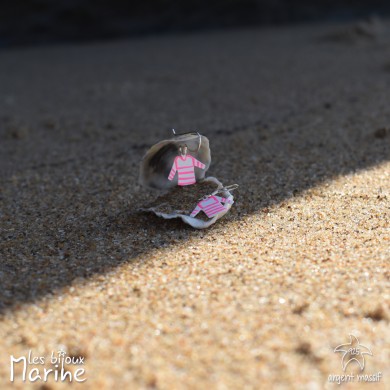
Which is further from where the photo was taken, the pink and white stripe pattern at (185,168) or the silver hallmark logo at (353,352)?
the pink and white stripe pattern at (185,168)

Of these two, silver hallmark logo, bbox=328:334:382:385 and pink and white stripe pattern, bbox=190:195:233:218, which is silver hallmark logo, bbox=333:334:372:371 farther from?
pink and white stripe pattern, bbox=190:195:233:218

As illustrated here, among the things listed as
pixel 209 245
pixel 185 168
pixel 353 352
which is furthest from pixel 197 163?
pixel 353 352

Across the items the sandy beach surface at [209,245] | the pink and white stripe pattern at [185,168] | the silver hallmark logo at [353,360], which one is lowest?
the sandy beach surface at [209,245]

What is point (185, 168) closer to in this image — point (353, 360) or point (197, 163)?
point (197, 163)

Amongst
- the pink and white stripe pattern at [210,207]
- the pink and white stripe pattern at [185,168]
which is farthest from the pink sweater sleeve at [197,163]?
the pink and white stripe pattern at [210,207]

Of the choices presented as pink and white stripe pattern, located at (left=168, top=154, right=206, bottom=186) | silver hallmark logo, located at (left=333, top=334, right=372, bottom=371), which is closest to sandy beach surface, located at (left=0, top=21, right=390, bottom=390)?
silver hallmark logo, located at (left=333, top=334, right=372, bottom=371)

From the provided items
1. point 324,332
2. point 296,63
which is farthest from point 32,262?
point 296,63

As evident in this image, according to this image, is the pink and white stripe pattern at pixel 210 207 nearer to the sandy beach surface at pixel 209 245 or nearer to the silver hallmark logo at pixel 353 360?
the sandy beach surface at pixel 209 245
